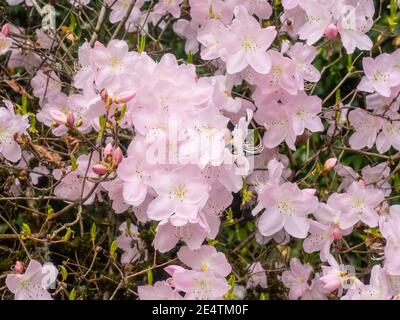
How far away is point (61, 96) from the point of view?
230 centimetres

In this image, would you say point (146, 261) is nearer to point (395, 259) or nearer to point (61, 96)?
point (61, 96)

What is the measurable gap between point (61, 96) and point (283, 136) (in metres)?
0.74

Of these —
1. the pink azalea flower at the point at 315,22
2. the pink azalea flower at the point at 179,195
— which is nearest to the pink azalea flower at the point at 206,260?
the pink azalea flower at the point at 179,195

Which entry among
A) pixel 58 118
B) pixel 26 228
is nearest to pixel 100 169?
pixel 58 118

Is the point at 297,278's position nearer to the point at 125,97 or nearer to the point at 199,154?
the point at 199,154

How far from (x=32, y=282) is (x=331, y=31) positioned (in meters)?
1.16

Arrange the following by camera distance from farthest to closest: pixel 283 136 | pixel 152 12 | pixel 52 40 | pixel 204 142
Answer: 1. pixel 152 12
2. pixel 52 40
3. pixel 283 136
4. pixel 204 142

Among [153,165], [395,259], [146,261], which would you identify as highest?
[153,165]

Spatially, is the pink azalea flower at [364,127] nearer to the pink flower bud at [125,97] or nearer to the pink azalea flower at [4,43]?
the pink flower bud at [125,97]

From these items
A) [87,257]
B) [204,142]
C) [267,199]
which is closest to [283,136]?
[267,199]

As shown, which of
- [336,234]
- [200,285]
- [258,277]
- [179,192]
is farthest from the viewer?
[258,277]

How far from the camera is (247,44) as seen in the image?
208 cm

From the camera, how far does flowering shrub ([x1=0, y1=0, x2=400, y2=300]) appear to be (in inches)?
73.0

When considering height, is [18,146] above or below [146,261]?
above
